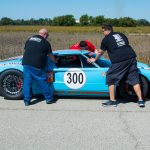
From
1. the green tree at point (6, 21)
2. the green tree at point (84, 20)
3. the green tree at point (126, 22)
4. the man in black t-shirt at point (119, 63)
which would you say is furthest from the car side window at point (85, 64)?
the green tree at point (6, 21)

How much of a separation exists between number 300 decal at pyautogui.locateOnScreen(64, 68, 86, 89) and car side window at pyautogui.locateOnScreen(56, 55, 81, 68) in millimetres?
195

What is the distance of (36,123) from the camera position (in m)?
5.87

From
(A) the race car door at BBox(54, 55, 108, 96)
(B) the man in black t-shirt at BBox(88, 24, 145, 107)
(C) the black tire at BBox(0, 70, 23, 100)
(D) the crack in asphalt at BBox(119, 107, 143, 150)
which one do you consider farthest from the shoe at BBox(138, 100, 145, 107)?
(C) the black tire at BBox(0, 70, 23, 100)

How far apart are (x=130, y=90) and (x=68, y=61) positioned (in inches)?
59.5

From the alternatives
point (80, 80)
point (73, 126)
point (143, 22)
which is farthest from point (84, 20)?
point (73, 126)

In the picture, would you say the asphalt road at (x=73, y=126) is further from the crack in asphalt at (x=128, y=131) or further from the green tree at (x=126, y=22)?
the green tree at (x=126, y=22)

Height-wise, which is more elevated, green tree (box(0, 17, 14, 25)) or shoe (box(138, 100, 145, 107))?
shoe (box(138, 100, 145, 107))

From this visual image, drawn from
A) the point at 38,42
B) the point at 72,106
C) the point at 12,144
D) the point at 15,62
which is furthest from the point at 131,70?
the point at 12,144

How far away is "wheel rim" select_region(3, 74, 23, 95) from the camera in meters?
7.78

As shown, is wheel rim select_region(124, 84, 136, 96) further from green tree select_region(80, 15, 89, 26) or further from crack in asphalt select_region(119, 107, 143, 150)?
green tree select_region(80, 15, 89, 26)

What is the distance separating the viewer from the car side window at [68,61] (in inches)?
309

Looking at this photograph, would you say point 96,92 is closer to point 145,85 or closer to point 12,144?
point 145,85

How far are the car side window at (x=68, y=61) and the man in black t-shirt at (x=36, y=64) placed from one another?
44 cm

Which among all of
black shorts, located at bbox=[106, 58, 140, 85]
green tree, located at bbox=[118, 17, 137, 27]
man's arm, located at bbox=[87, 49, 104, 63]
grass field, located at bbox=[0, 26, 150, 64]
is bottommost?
green tree, located at bbox=[118, 17, 137, 27]
